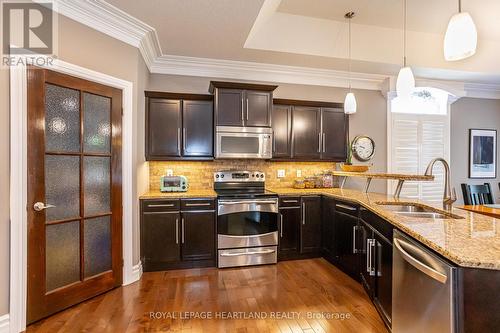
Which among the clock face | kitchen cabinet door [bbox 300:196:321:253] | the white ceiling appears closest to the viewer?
the white ceiling

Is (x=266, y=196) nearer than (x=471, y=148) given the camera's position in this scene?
Yes

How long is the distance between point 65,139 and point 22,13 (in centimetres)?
101

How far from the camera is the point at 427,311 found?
54.3 inches

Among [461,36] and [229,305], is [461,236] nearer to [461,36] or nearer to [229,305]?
[461,36]

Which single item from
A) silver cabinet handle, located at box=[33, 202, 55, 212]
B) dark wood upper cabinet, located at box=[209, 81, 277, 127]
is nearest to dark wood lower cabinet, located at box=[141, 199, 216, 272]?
silver cabinet handle, located at box=[33, 202, 55, 212]

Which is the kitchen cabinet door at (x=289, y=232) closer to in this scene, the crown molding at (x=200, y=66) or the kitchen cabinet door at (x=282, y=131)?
the kitchen cabinet door at (x=282, y=131)

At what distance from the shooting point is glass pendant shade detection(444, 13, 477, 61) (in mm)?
1594

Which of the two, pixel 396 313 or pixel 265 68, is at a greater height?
pixel 265 68

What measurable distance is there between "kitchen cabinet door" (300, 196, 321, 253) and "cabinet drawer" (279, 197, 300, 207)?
8 centimetres

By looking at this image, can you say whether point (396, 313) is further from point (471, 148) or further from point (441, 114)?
point (471, 148)

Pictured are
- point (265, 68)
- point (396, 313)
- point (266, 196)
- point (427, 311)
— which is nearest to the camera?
point (427, 311)

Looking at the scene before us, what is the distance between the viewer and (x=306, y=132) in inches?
156

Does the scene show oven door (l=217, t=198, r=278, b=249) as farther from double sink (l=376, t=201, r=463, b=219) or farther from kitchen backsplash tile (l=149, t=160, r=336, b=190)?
double sink (l=376, t=201, r=463, b=219)

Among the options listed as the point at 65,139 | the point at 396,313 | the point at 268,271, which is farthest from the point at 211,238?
the point at 396,313
